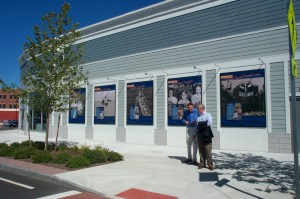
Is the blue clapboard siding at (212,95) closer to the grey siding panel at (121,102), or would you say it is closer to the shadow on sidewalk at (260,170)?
the shadow on sidewalk at (260,170)

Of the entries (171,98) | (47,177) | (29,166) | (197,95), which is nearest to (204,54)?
(197,95)

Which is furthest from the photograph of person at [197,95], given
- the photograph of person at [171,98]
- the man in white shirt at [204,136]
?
the man in white shirt at [204,136]

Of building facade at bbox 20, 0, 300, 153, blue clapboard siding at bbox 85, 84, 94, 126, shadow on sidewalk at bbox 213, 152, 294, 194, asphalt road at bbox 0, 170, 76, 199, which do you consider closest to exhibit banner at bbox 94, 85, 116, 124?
building facade at bbox 20, 0, 300, 153

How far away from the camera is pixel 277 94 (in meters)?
12.1

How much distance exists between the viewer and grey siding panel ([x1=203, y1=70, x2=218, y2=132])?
13695mm

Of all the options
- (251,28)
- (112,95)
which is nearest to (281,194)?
(251,28)

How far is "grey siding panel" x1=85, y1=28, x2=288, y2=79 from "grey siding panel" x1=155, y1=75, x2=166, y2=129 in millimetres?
724

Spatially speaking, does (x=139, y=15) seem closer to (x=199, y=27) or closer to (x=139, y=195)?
(x=199, y=27)

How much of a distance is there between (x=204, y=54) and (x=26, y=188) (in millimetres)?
9966

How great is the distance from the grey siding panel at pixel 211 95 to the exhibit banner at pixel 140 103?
3442mm

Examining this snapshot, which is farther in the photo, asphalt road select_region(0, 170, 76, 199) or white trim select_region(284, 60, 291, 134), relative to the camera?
white trim select_region(284, 60, 291, 134)

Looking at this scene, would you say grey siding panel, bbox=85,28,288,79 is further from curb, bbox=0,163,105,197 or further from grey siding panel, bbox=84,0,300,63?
curb, bbox=0,163,105,197

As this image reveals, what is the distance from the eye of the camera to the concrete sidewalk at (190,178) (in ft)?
20.8

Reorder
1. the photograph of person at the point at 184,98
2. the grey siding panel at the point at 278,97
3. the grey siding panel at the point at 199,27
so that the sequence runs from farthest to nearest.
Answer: the photograph of person at the point at 184,98 → the grey siding panel at the point at 199,27 → the grey siding panel at the point at 278,97
